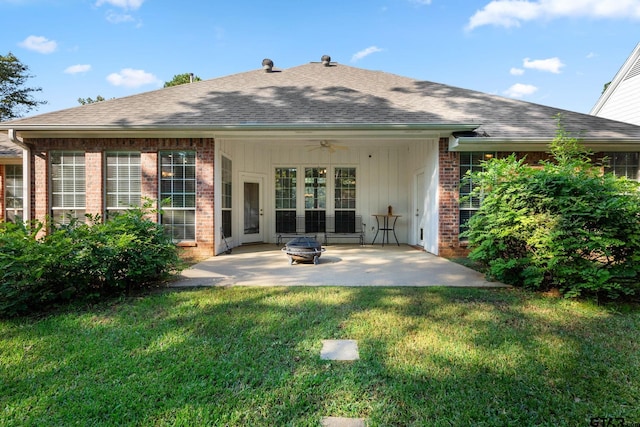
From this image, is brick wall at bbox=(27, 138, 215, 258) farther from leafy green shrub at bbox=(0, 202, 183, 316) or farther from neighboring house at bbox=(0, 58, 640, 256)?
leafy green shrub at bbox=(0, 202, 183, 316)

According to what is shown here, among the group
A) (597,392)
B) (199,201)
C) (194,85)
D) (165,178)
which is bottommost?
(597,392)

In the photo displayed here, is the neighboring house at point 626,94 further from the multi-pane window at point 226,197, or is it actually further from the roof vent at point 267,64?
the multi-pane window at point 226,197

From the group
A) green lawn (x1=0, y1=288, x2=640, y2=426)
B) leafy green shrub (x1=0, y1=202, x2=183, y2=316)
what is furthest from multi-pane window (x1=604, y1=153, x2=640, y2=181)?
leafy green shrub (x1=0, y1=202, x2=183, y2=316)

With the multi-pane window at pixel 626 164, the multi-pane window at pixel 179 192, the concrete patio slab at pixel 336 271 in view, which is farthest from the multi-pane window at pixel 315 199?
the multi-pane window at pixel 626 164

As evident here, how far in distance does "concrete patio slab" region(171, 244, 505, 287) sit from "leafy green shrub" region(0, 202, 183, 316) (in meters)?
0.77

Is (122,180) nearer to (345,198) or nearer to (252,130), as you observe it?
(252,130)

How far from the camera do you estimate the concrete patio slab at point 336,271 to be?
507 centimetres

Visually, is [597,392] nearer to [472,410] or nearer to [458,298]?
[472,410]

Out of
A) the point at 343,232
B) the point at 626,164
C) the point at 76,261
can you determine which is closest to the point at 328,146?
the point at 343,232

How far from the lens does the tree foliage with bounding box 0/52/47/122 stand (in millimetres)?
24741

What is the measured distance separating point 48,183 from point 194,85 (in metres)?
4.78

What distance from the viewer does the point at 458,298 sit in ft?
13.9

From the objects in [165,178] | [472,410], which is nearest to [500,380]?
[472,410]

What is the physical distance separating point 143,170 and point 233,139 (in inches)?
89.0
